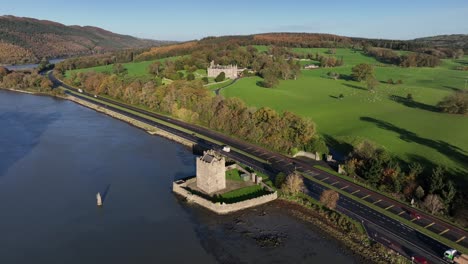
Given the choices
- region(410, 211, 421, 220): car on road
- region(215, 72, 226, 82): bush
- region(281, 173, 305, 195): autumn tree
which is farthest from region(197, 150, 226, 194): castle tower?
region(215, 72, 226, 82): bush

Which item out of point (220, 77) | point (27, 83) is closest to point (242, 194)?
point (220, 77)

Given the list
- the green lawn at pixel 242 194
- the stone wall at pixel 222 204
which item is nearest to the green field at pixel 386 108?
the green lawn at pixel 242 194

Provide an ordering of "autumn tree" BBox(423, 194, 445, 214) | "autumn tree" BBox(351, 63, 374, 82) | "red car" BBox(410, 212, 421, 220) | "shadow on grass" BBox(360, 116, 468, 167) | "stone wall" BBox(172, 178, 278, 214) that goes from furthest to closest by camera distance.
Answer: "autumn tree" BBox(351, 63, 374, 82)
"shadow on grass" BBox(360, 116, 468, 167)
"stone wall" BBox(172, 178, 278, 214)
"autumn tree" BBox(423, 194, 445, 214)
"red car" BBox(410, 212, 421, 220)

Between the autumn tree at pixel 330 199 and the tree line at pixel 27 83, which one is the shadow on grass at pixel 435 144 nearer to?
the autumn tree at pixel 330 199

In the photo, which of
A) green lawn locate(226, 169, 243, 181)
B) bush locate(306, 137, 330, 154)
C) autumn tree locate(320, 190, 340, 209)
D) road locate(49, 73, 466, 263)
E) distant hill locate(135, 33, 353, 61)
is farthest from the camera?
distant hill locate(135, 33, 353, 61)

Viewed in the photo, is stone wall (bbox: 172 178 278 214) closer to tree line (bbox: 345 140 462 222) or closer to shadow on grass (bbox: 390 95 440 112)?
tree line (bbox: 345 140 462 222)

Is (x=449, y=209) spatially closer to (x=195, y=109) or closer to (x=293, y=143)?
(x=293, y=143)

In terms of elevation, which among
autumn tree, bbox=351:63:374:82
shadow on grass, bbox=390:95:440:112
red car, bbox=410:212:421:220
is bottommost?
red car, bbox=410:212:421:220
